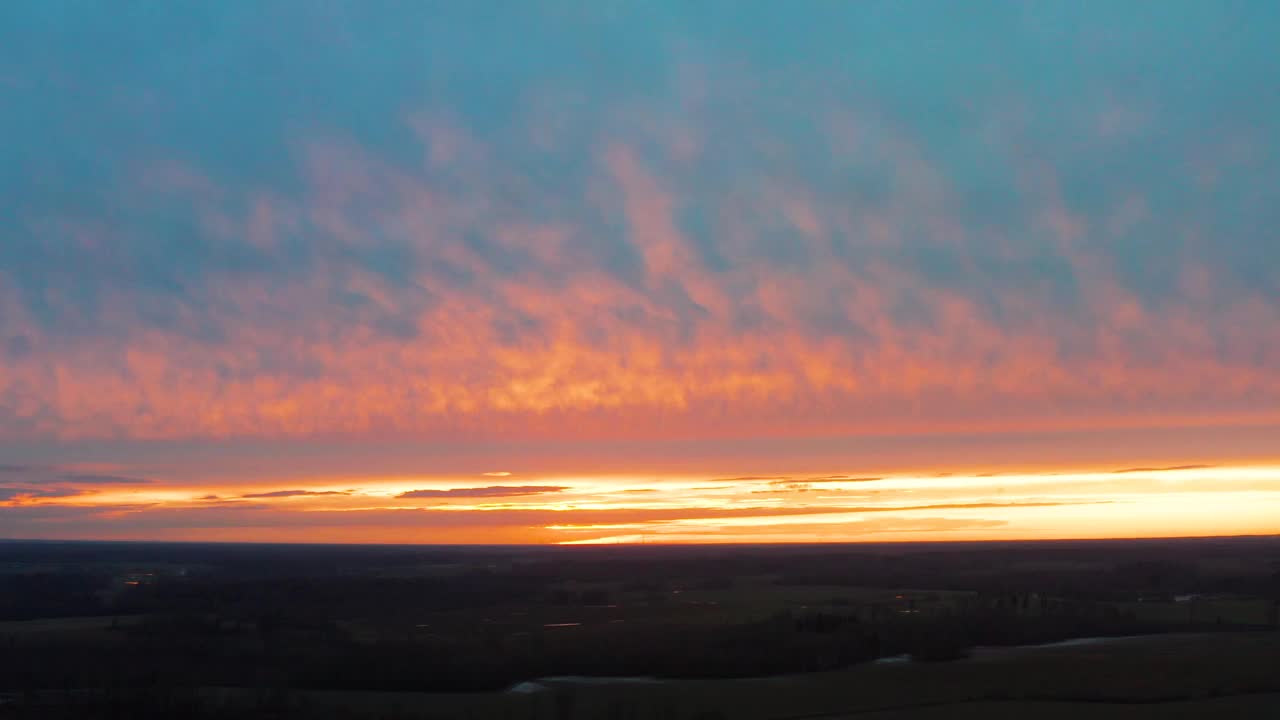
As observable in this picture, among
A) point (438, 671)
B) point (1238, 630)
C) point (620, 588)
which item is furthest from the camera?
point (620, 588)

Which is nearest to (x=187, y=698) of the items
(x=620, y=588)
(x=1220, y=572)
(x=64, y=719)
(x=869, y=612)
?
(x=64, y=719)

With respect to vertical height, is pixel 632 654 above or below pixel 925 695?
above

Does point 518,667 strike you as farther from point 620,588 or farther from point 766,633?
point 620,588

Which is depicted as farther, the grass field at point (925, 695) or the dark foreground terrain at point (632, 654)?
the dark foreground terrain at point (632, 654)

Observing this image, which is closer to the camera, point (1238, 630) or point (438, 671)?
point (438, 671)

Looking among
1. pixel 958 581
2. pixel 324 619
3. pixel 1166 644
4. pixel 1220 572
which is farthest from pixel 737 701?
pixel 1220 572

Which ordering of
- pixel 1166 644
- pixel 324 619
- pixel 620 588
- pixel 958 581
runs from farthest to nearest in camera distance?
pixel 958 581, pixel 620 588, pixel 324 619, pixel 1166 644
